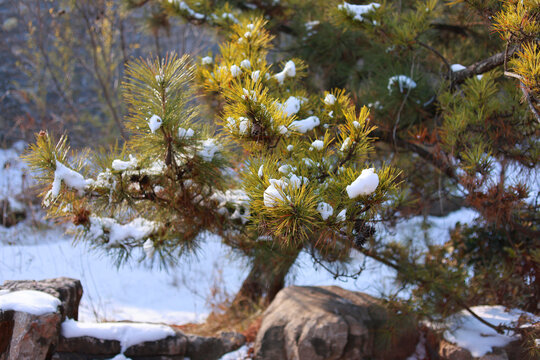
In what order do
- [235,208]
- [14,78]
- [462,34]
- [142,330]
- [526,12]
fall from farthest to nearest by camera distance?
[14,78]
[462,34]
[142,330]
[235,208]
[526,12]

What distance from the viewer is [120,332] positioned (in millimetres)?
1971

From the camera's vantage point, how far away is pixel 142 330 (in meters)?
2.01

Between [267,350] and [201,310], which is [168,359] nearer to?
[267,350]

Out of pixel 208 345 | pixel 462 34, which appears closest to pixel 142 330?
pixel 208 345

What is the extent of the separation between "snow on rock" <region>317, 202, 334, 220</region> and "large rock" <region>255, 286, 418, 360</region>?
1.23 metres

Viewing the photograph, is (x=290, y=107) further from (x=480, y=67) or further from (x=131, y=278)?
(x=131, y=278)

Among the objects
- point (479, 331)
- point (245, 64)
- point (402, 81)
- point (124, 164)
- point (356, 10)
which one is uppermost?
point (356, 10)

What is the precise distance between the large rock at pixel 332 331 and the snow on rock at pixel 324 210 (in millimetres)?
1227

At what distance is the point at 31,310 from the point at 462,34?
273cm

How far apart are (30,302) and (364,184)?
1.46 meters

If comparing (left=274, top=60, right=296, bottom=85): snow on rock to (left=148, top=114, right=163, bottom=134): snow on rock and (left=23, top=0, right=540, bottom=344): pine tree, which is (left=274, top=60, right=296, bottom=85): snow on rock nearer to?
(left=23, top=0, right=540, bottom=344): pine tree

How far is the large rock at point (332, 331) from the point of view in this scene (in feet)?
7.07

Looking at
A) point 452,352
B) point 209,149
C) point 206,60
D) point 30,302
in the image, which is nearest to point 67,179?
point 209,149

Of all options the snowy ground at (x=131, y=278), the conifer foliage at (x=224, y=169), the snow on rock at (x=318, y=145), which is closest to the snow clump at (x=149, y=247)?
the conifer foliage at (x=224, y=169)
